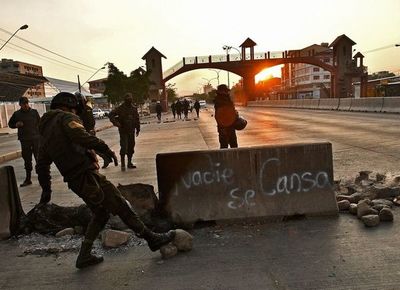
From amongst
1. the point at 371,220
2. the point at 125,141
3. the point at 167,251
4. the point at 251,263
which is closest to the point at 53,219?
the point at 167,251

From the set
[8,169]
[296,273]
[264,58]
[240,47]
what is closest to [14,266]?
[8,169]

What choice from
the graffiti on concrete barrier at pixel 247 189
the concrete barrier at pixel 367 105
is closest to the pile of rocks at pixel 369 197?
the graffiti on concrete barrier at pixel 247 189

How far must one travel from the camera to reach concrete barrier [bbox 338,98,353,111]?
30781 millimetres

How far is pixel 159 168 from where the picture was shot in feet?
16.2

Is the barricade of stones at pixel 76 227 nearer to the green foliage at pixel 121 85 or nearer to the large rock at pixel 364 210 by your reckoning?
the large rock at pixel 364 210

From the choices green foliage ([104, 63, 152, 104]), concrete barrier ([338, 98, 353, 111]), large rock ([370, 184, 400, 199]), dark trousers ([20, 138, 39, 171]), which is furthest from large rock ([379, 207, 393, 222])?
green foliage ([104, 63, 152, 104])

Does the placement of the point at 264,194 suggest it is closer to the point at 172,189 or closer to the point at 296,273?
the point at 172,189

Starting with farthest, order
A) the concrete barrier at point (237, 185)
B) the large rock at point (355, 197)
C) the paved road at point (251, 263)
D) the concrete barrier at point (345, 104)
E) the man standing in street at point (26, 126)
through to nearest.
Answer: the concrete barrier at point (345, 104), the man standing in street at point (26, 126), the large rock at point (355, 197), the concrete barrier at point (237, 185), the paved road at point (251, 263)

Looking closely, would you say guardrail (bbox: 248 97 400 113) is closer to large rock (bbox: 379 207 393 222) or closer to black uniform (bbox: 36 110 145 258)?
large rock (bbox: 379 207 393 222)

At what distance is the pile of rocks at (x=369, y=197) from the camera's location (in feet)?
15.4

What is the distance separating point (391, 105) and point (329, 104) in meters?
12.1

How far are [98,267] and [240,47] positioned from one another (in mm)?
94020

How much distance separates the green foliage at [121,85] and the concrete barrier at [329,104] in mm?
25605

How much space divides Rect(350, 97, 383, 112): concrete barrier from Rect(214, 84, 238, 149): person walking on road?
67.8 feet
